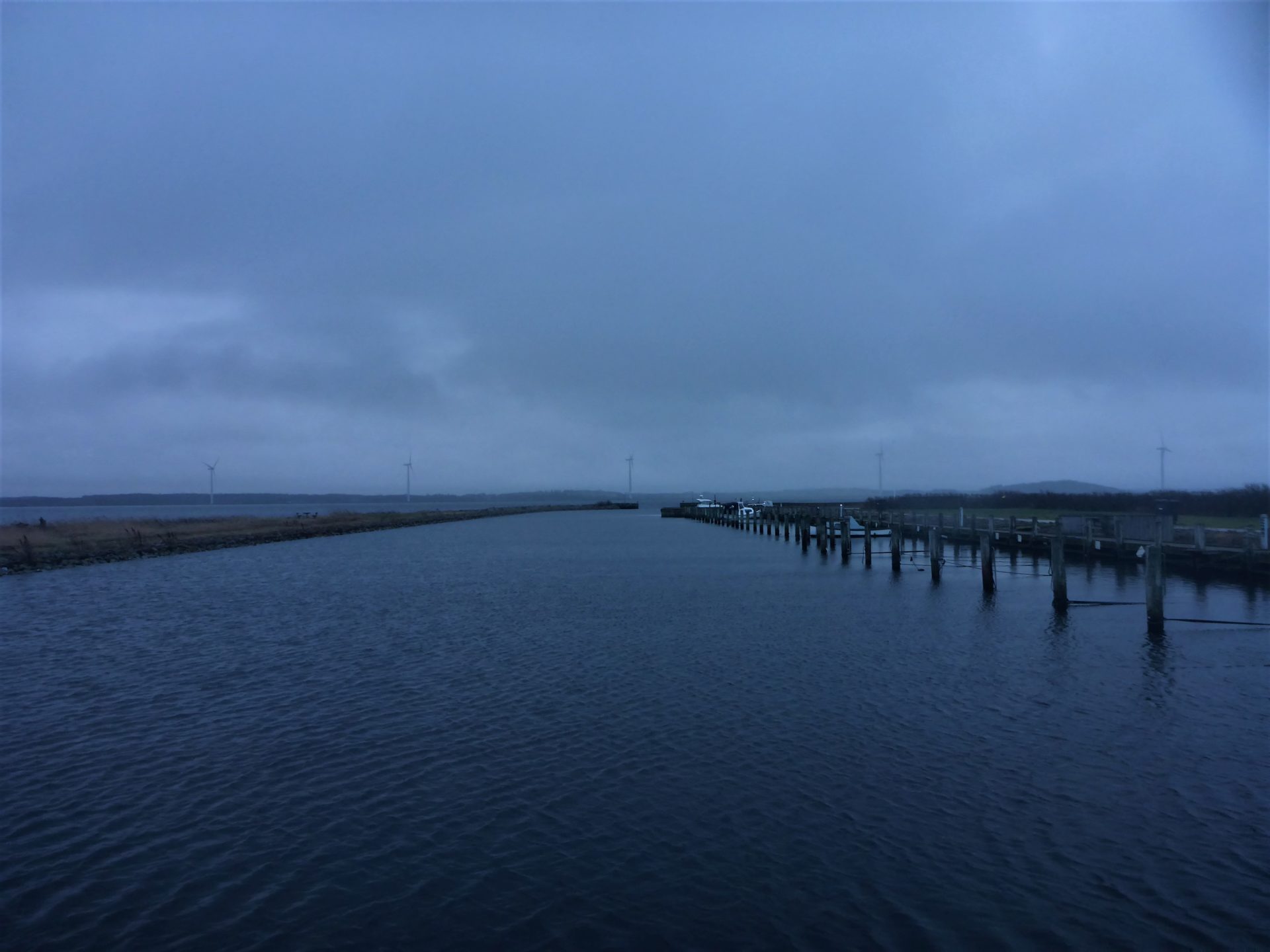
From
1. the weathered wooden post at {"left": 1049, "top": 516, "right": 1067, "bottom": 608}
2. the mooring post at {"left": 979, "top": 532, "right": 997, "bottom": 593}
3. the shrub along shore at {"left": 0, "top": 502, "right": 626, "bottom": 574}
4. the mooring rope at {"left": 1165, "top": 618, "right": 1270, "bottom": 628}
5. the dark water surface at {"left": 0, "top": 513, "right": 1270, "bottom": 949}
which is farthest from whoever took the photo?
the shrub along shore at {"left": 0, "top": 502, "right": 626, "bottom": 574}

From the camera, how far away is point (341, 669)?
63.1 ft

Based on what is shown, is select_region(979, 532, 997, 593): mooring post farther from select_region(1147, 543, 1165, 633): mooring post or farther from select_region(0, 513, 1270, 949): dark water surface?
select_region(1147, 543, 1165, 633): mooring post

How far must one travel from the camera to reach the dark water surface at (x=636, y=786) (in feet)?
26.7

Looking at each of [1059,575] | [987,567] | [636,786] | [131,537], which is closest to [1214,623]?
[1059,575]

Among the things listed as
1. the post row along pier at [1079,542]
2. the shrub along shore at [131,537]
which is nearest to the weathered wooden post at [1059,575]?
the post row along pier at [1079,542]

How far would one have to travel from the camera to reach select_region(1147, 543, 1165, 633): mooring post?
21875 millimetres

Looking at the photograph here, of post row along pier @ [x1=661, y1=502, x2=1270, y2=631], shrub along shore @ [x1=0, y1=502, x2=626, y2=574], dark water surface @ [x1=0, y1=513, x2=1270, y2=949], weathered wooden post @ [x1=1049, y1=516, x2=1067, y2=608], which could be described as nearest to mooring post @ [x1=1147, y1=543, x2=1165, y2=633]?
post row along pier @ [x1=661, y1=502, x2=1270, y2=631]

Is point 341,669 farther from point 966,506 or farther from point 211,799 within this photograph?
point 966,506

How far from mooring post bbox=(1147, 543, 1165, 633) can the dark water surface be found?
864mm

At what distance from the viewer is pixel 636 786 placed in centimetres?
1153

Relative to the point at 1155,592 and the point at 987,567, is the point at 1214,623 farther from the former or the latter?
the point at 987,567

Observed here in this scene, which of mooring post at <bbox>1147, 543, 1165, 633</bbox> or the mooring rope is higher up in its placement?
mooring post at <bbox>1147, 543, 1165, 633</bbox>

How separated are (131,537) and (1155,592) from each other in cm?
6128

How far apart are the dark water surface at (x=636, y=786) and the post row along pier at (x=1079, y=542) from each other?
2.19m
